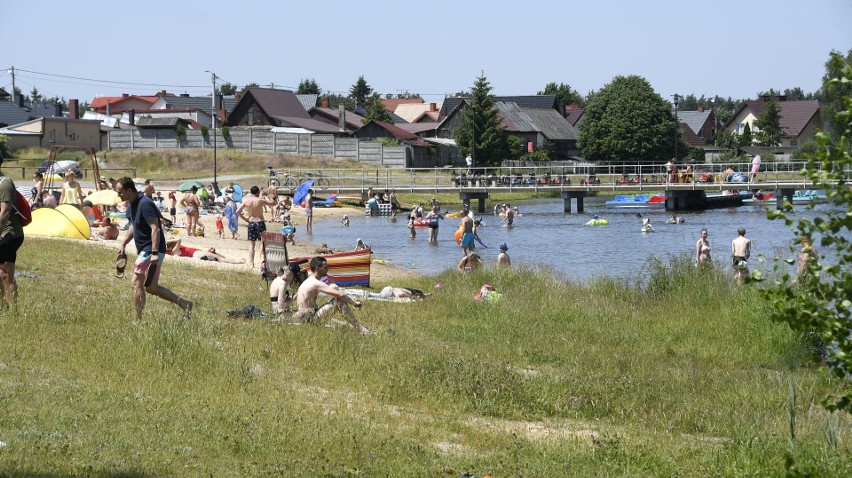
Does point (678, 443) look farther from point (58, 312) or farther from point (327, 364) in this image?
point (58, 312)

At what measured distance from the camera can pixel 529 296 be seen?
15734 mm

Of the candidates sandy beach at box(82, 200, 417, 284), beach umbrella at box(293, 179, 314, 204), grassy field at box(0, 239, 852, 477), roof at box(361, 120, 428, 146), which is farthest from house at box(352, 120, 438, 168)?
grassy field at box(0, 239, 852, 477)

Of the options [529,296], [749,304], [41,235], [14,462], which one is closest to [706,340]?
[749,304]

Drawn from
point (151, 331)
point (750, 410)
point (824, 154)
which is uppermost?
point (824, 154)

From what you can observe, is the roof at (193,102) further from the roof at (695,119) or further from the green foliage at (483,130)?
the roof at (695,119)

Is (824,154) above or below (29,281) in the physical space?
above

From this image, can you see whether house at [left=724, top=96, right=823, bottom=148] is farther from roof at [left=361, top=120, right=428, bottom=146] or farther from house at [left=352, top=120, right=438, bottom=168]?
roof at [left=361, top=120, right=428, bottom=146]

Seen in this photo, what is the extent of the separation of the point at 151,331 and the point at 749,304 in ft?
24.4

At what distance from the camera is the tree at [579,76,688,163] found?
72.0 metres

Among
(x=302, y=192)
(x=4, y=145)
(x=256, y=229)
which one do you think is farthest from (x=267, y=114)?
(x=256, y=229)

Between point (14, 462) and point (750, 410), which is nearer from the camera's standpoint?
point (14, 462)

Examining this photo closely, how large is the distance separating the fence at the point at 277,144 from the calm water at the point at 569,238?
15430mm

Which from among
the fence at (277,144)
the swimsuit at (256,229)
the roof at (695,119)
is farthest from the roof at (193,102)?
the swimsuit at (256,229)

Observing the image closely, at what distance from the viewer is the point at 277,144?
64062 millimetres
